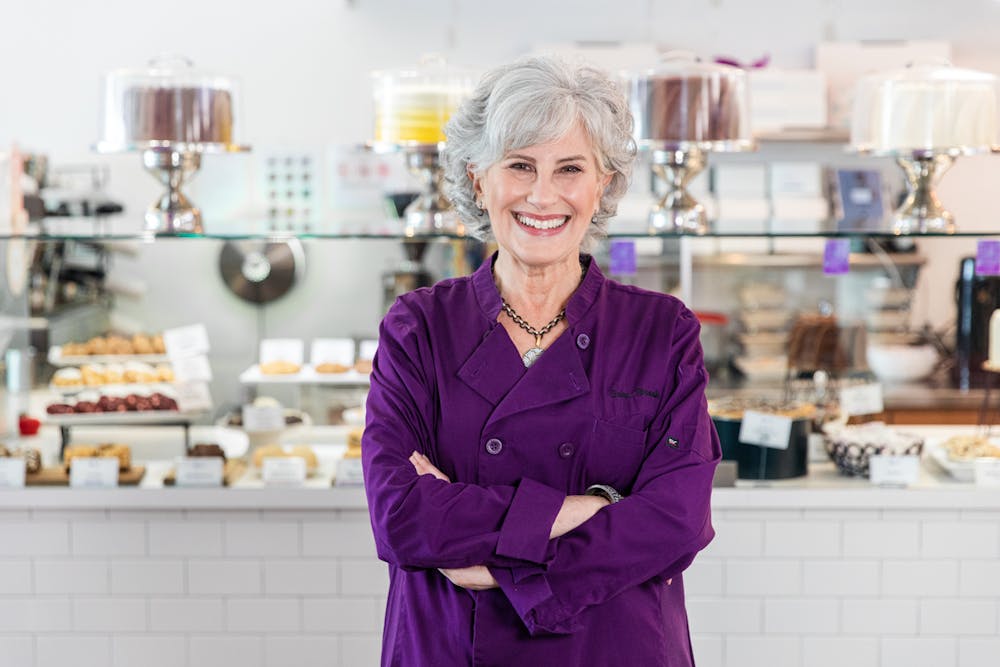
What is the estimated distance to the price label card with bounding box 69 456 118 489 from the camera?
3.16 metres

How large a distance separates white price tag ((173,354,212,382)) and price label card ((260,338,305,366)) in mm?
144

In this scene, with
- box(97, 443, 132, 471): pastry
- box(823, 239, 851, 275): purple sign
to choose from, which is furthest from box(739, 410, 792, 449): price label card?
box(97, 443, 132, 471): pastry

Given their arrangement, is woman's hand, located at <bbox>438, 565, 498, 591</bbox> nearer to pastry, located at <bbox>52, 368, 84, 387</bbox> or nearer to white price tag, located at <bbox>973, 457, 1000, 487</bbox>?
white price tag, located at <bbox>973, 457, 1000, 487</bbox>

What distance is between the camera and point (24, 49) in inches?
251

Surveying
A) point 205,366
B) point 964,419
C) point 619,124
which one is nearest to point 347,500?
point 205,366

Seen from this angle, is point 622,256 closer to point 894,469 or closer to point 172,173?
point 894,469

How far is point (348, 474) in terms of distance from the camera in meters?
3.18

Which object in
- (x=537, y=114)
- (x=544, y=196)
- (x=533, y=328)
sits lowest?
(x=533, y=328)

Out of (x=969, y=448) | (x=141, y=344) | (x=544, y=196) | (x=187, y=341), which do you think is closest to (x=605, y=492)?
(x=544, y=196)

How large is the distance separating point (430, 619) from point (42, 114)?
5.00 metres

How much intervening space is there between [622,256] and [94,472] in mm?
1355

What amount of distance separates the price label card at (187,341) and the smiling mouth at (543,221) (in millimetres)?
1665

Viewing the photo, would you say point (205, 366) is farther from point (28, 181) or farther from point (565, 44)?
point (565, 44)

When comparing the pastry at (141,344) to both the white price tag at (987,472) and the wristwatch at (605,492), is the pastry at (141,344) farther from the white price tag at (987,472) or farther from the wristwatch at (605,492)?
the white price tag at (987,472)
